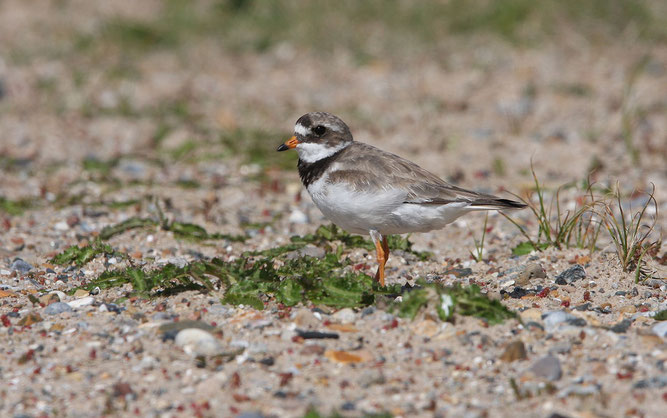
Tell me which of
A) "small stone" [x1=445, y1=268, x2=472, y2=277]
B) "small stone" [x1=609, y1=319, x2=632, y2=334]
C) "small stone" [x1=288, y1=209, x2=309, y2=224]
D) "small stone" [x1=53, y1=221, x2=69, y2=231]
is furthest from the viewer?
"small stone" [x1=288, y1=209, x2=309, y2=224]

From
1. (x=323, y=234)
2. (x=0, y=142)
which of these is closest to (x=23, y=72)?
(x=0, y=142)

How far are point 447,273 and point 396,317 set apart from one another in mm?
1125

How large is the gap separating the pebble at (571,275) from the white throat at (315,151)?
1.70 metres

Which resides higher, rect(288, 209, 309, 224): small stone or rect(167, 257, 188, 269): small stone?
rect(288, 209, 309, 224): small stone

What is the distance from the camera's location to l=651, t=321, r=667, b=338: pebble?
4.22m

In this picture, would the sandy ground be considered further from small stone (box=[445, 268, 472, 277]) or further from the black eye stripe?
the black eye stripe

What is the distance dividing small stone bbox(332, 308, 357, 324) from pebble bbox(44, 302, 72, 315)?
155 cm

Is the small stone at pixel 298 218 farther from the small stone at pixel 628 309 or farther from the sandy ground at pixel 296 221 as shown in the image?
the small stone at pixel 628 309

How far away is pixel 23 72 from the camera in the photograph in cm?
1088

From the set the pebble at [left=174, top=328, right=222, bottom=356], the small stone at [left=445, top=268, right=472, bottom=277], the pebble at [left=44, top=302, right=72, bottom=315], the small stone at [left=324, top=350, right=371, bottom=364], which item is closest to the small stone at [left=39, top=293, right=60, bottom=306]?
the pebble at [left=44, top=302, right=72, bottom=315]

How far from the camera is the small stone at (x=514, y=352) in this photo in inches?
160

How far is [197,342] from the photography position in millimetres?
4230

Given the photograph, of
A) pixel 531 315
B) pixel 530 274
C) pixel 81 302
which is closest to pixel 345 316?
pixel 531 315

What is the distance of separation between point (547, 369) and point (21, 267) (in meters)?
3.57
